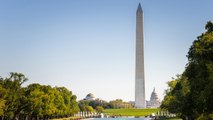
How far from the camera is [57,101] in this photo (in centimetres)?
→ 10344

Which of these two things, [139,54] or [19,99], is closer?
[19,99]

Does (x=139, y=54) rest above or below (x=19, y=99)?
above

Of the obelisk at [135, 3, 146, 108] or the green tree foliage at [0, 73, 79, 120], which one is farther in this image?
the obelisk at [135, 3, 146, 108]

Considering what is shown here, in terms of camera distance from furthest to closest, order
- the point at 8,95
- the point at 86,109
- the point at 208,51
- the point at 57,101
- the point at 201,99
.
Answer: the point at 86,109
the point at 57,101
the point at 8,95
the point at 208,51
the point at 201,99

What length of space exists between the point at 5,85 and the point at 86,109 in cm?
11157

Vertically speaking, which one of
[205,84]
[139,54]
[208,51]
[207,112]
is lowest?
[207,112]

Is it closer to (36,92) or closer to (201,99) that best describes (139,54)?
(36,92)

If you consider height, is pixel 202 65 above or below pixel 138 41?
below

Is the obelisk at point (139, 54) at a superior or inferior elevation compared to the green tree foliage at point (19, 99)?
superior

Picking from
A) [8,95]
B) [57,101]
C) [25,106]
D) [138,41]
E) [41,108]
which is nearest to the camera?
[8,95]

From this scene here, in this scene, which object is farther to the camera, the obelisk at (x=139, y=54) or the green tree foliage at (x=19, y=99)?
the obelisk at (x=139, y=54)

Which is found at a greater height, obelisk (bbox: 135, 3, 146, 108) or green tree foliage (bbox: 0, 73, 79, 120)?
obelisk (bbox: 135, 3, 146, 108)

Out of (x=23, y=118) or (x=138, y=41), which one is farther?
(x=138, y=41)

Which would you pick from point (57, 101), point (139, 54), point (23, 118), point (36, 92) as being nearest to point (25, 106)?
point (36, 92)
